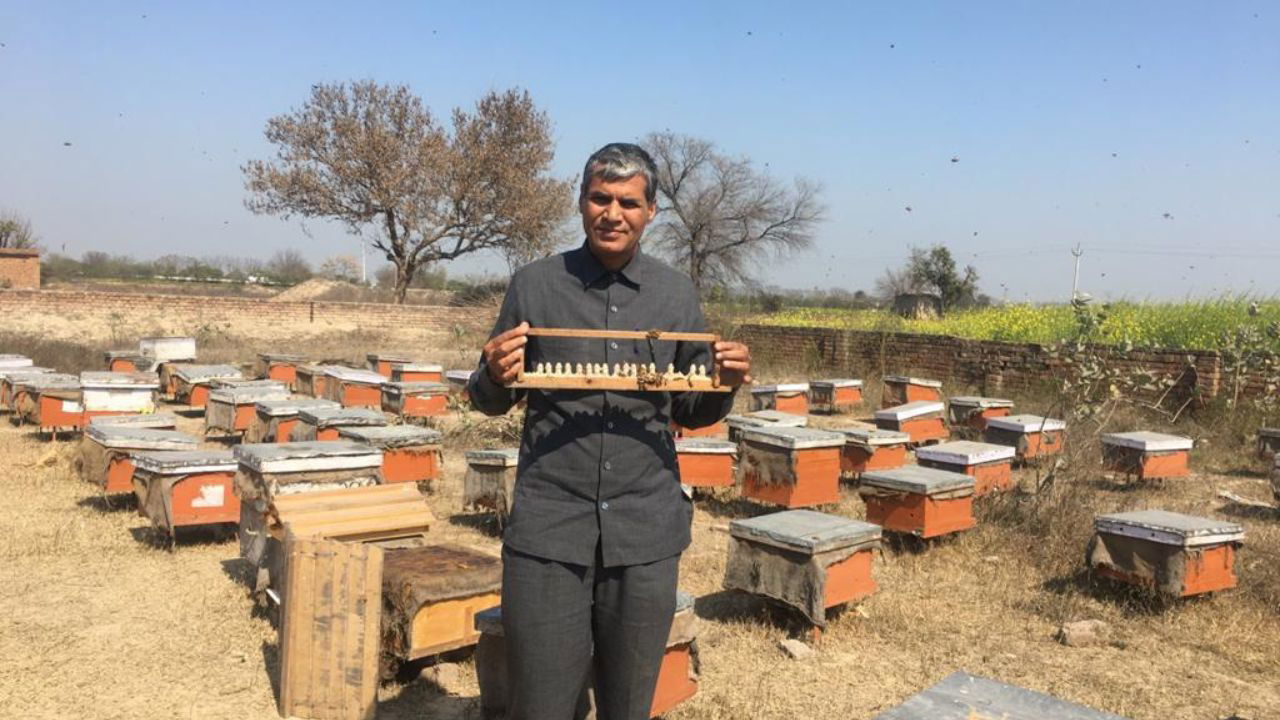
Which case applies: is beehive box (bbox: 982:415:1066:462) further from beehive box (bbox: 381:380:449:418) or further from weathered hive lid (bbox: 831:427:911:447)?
beehive box (bbox: 381:380:449:418)

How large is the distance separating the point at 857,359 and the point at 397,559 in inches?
570

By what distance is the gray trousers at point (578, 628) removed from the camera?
217 cm

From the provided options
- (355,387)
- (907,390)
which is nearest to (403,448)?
(355,387)

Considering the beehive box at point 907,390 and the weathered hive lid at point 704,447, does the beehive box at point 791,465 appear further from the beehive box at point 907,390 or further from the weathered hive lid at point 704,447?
the beehive box at point 907,390

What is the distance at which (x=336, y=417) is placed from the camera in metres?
7.91

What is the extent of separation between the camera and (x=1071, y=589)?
6.07m

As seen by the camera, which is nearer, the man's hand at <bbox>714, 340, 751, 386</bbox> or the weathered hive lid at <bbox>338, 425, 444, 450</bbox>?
the man's hand at <bbox>714, 340, 751, 386</bbox>

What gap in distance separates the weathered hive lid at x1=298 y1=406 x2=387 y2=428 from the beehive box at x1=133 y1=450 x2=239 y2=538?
1303mm

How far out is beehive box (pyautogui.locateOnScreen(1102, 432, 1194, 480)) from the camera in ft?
27.8

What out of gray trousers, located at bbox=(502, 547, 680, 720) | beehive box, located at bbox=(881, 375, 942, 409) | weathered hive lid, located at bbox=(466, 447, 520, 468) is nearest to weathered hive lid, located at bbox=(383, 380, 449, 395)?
weathered hive lid, located at bbox=(466, 447, 520, 468)

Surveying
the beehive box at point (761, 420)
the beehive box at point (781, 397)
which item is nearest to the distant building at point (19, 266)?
the beehive box at point (781, 397)

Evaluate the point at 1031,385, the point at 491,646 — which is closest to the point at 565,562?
the point at 491,646

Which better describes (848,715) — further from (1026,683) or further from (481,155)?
(481,155)

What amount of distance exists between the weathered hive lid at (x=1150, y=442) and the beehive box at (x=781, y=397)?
365cm
